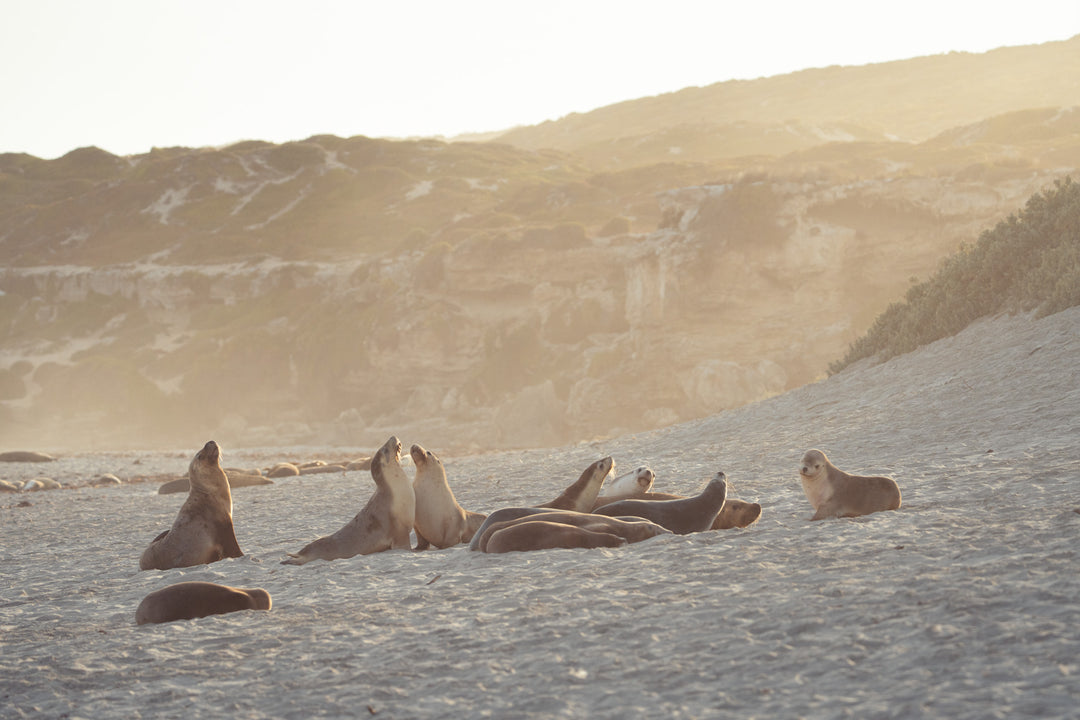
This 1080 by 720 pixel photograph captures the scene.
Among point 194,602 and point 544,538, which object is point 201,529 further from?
point 544,538

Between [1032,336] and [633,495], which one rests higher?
[1032,336]

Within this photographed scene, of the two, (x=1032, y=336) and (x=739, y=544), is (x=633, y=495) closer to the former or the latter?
(x=739, y=544)

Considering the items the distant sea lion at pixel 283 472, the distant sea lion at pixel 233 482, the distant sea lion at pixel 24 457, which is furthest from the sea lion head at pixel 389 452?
the distant sea lion at pixel 24 457

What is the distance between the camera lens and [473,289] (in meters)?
42.2

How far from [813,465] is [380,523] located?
11.5 feet

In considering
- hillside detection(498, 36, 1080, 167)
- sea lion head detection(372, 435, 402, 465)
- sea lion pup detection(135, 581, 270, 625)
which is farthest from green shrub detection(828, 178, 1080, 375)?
hillside detection(498, 36, 1080, 167)

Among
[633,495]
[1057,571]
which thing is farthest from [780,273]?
[1057,571]

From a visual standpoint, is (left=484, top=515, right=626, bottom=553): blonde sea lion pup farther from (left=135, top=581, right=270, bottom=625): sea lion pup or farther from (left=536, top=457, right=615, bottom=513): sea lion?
(left=135, top=581, right=270, bottom=625): sea lion pup

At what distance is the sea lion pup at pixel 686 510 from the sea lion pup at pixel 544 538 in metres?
0.70

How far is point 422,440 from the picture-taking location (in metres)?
36.8

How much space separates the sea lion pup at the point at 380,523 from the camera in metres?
7.19

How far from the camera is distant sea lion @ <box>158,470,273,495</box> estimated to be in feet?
52.0

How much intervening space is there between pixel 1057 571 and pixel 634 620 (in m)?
1.98

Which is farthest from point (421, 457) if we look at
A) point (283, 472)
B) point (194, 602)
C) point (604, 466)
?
point (283, 472)
